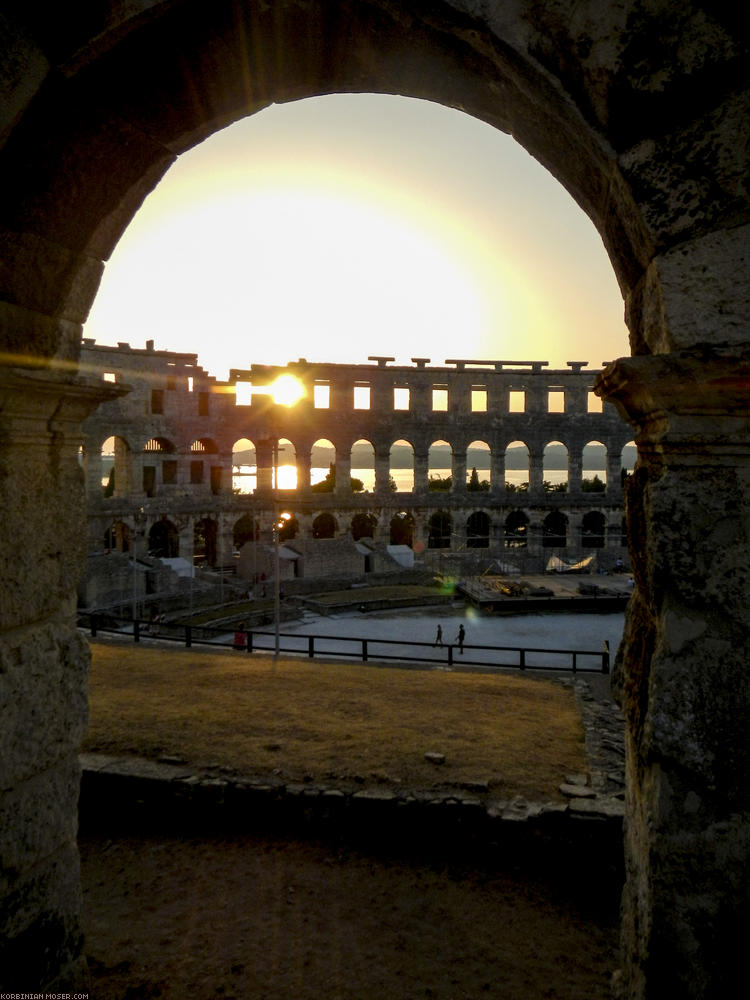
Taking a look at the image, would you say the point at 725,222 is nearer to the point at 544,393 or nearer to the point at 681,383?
the point at 681,383

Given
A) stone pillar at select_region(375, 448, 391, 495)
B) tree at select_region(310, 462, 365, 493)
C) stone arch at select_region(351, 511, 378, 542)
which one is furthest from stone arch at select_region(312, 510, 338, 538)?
stone pillar at select_region(375, 448, 391, 495)

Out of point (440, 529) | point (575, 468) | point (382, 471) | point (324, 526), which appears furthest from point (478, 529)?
point (324, 526)

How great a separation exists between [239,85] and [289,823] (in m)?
5.24

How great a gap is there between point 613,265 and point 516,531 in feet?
120

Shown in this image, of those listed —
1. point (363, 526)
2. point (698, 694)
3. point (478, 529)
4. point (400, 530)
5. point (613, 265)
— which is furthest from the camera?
point (478, 529)

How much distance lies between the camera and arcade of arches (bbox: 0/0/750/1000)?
1.80 metres

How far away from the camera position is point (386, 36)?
231cm

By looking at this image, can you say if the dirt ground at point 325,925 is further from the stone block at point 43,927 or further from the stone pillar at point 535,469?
the stone pillar at point 535,469

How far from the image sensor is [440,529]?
33.3 metres

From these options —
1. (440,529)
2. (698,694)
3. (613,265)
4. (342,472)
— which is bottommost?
(698,694)

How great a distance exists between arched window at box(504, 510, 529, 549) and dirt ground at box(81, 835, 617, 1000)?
93.1 feet

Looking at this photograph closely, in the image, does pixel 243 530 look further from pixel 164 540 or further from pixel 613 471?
pixel 613 471

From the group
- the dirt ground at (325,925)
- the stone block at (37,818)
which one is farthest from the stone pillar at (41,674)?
the dirt ground at (325,925)

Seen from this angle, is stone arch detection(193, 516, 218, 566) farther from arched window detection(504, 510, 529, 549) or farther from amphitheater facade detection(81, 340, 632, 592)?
arched window detection(504, 510, 529, 549)
